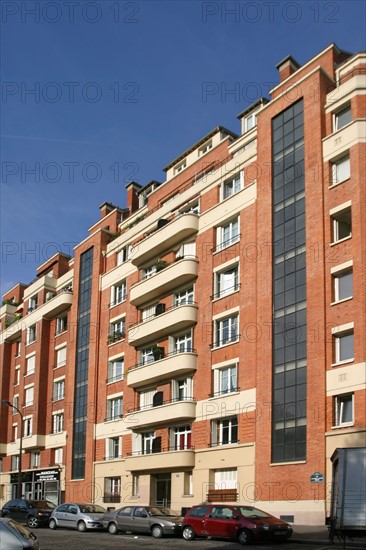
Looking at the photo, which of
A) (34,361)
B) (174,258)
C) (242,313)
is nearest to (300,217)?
(242,313)

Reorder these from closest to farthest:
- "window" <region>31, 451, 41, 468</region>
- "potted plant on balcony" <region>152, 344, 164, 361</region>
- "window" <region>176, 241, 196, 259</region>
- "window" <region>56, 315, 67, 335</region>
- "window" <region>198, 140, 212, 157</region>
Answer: "window" <region>176, 241, 196, 259</region>, "potted plant on balcony" <region>152, 344, 164, 361</region>, "window" <region>198, 140, 212, 157</region>, "window" <region>31, 451, 41, 468</region>, "window" <region>56, 315, 67, 335</region>

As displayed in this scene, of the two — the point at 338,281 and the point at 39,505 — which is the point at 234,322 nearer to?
the point at 338,281

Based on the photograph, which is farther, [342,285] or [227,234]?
[227,234]

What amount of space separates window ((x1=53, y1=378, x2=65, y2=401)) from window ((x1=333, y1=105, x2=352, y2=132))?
99.1 feet

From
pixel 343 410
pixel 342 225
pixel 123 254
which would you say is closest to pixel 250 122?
pixel 342 225

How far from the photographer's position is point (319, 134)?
34.5 m

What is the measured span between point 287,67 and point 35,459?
34.9 meters

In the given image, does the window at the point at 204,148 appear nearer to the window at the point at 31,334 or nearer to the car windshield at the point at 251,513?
the window at the point at 31,334

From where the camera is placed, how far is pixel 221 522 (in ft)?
87.7

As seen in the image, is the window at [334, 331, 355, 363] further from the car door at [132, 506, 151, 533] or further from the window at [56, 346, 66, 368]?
the window at [56, 346, 66, 368]

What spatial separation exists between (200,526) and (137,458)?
47.9 ft

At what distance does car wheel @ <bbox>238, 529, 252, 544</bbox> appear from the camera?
25344 millimetres

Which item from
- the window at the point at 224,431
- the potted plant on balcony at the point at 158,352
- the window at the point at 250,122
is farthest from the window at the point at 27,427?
the window at the point at 250,122

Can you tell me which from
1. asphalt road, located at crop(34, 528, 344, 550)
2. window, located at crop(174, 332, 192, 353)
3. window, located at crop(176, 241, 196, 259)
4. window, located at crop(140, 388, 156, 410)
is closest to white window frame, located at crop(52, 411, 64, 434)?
window, located at crop(140, 388, 156, 410)
